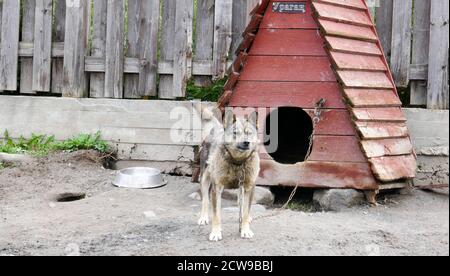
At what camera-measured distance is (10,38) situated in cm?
641

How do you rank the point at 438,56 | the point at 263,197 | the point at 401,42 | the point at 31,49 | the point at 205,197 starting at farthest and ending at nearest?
the point at 31,49, the point at 401,42, the point at 438,56, the point at 263,197, the point at 205,197

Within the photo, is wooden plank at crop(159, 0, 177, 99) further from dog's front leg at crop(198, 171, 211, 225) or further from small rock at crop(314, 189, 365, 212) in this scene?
small rock at crop(314, 189, 365, 212)

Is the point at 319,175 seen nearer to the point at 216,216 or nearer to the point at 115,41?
the point at 216,216

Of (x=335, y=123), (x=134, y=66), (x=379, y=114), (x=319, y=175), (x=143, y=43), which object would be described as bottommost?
(x=319, y=175)

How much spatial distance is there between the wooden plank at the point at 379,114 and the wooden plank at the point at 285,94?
0.17 metres

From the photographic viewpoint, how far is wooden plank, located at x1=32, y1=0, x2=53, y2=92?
6367mm

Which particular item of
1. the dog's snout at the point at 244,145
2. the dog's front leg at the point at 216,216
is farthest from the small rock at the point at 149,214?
the dog's snout at the point at 244,145

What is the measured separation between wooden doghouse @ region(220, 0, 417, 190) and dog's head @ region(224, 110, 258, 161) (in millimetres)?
1221

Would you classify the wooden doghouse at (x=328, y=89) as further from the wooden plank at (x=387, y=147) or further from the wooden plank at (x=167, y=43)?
the wooden plank at (x=167, y=43)

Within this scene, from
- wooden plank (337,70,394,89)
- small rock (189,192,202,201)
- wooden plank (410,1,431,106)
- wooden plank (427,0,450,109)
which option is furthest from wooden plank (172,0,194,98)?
wooden plank (427,0,450,109)

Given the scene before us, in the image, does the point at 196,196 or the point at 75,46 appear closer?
the point at 196,196

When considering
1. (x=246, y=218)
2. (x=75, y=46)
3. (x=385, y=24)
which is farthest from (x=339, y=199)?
(x=75, y=46)

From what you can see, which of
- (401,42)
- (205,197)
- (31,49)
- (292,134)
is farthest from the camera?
(292,134)

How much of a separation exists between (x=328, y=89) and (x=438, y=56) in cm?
151
